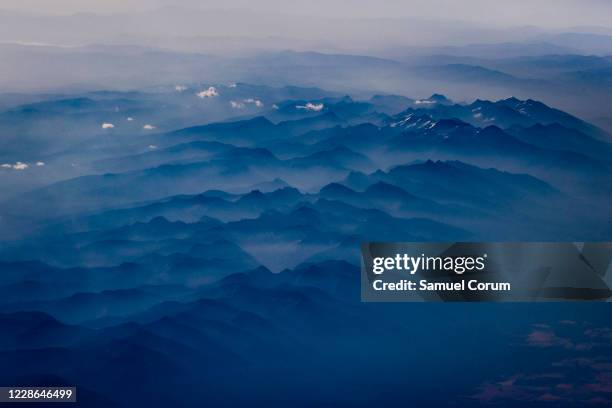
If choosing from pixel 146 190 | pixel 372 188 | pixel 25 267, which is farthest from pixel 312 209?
pixel 25 267

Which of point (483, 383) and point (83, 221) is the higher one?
point (83, 221)

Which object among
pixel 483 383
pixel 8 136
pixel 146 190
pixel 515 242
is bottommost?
pixel 483 383

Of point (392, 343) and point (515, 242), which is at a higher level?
point (515, 242)

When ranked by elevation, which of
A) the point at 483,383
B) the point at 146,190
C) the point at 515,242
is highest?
the point at 146,190

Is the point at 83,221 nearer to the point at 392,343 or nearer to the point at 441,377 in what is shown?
the point at 392,343

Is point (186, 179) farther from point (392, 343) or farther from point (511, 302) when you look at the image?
point (511, 302)

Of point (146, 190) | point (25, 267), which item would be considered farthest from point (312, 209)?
point (25, 267)
